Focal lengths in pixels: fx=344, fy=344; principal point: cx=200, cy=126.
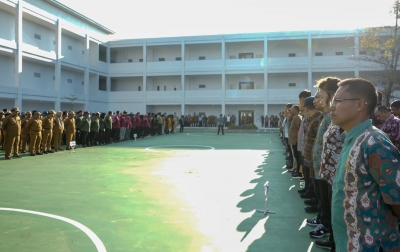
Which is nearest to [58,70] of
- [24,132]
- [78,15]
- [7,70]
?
[7,70]

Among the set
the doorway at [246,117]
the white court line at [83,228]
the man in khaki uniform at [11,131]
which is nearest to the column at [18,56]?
the man in khaki uniform at [11,131]

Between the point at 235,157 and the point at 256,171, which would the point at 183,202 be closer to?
the point at 256,171

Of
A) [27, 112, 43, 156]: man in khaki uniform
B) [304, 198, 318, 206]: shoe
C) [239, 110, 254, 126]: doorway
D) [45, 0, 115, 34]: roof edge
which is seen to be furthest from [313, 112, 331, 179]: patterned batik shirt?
[239, 110, 254, 126]: doorway

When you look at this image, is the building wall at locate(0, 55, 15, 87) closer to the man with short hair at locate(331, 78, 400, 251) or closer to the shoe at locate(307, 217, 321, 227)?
the shoe at locate(307, 217, 321, 227)

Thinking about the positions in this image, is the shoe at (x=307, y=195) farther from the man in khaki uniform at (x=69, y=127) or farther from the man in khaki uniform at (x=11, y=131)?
the man in khaki uniform at (x=69, y=127)

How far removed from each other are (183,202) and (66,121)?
36.4 feet

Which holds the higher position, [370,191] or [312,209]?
[370,191]

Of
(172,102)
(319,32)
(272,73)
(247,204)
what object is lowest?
(247,204)

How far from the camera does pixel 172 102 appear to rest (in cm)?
3912

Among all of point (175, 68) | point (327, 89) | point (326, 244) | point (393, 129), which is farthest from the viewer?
point (175, 68)

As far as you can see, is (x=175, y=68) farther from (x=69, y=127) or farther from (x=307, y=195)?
(x=307, y=195)

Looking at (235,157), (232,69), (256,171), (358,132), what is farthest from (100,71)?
(358,132)

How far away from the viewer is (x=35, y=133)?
524 inches

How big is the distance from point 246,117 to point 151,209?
1356 inches
